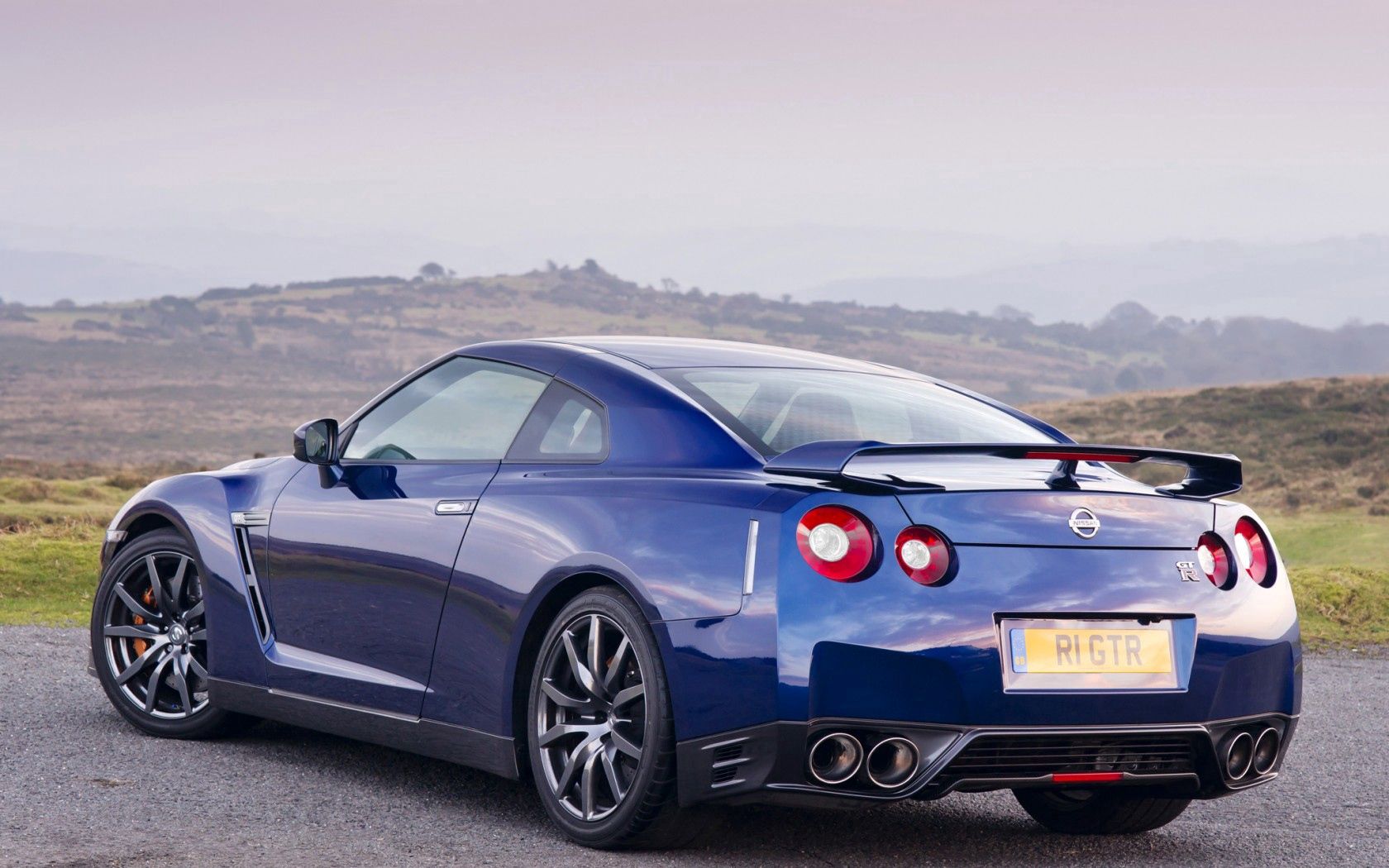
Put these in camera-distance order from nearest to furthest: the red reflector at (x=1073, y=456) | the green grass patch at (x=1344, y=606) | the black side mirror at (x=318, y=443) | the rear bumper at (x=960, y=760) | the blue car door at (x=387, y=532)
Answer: the rear bumper at (x=960, y=760), the red reflector at (x=1073, y=456), the blue car door at (x=387, y=532), the black side mirror at (x=318, y=443), the green grass patch at (x=1344, y=606)

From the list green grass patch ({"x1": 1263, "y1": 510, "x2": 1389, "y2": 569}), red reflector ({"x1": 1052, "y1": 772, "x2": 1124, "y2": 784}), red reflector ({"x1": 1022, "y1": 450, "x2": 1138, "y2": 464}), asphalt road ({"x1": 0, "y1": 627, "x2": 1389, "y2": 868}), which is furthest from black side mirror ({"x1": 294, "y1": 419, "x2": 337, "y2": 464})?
green grass patch ({"x1": 1263, "y1": 510, "x2": 1389, "y2": 569})

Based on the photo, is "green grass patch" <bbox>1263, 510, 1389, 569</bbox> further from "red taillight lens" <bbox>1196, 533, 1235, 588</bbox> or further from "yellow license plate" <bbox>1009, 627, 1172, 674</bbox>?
"yellow license plate" <bbox>1009, 627, 1172, 674</bbox>

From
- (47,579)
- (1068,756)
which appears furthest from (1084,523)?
(47,579)

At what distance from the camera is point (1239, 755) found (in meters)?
4.49

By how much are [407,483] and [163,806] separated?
1.27m

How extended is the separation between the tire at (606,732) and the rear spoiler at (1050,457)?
639mm

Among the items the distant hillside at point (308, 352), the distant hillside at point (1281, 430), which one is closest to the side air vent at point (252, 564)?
the distant hillside at point (1281, 430)

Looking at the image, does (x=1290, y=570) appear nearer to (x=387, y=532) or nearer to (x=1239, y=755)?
(x=1239, y=755)

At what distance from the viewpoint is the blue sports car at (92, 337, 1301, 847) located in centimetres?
410

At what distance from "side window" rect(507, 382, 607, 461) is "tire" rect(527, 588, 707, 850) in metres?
0.52

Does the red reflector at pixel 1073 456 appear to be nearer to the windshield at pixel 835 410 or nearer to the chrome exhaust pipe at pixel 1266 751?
the windshield at pixel 835 410

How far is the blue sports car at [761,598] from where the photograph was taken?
4.10 m

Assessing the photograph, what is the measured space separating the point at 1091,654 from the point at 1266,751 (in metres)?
0.79

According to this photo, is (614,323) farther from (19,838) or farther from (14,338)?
(19,838)
